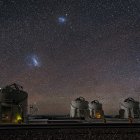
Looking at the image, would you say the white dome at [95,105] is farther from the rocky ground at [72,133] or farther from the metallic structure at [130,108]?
the rocky ground at [72,133]

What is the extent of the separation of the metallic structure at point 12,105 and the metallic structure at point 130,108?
1333 inches

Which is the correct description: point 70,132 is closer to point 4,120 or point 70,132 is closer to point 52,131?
point 52,131

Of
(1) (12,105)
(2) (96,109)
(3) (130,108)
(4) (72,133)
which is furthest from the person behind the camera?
(2) (96,109)

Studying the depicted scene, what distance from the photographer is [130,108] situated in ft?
213

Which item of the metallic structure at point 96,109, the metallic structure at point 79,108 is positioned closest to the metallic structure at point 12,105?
the metallic structure at point 79,108

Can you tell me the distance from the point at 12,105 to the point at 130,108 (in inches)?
1454

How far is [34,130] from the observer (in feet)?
38.9

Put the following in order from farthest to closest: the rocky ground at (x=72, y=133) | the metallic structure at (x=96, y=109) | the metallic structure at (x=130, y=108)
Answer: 1. the metallic structure at (x=96, y=109)
2. the metallic structure at (x=130, y=108)
3. the rocky ground at (x=72, y=133)

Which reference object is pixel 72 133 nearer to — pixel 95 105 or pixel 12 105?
pixel 12 105

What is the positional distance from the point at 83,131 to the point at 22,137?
317 centimetres

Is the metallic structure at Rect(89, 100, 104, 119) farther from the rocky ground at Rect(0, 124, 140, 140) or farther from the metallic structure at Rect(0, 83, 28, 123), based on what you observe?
the rocky ground at Rect(0, 124, 140, 140)

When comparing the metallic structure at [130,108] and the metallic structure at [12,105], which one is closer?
the metallic structure at [12,105]

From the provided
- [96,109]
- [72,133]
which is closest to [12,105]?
[72,133]

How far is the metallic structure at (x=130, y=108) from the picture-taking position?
210 ft
